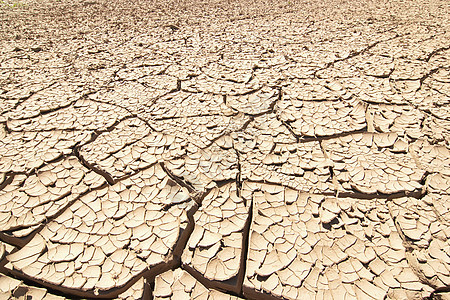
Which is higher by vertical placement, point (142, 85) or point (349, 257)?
Answer: point (142, 85)

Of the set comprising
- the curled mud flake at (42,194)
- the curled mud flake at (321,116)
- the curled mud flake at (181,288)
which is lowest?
the curled mud flake at (181,288)

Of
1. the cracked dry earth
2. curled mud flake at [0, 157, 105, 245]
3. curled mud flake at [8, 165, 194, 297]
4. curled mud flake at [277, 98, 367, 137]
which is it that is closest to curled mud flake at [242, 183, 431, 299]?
the cracked dry earth

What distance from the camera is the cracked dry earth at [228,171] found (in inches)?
37.9

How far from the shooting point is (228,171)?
137 cm

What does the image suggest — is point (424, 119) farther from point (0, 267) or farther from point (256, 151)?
point (0, 267)

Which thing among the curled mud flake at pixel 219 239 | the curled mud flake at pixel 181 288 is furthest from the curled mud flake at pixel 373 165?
the curled mud flake at pixel 181 288

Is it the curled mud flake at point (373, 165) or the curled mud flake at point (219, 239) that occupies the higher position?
the curled mud flake at point (373, 165)

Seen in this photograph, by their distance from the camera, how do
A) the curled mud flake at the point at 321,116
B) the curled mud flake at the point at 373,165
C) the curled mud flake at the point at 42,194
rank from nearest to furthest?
the curled mud flake at the point at 42,194
the curled mud flake at the point at 373,165
the curled mud flake at the point at 321,116

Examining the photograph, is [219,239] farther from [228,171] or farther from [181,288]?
[228,171]

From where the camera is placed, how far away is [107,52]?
277cm

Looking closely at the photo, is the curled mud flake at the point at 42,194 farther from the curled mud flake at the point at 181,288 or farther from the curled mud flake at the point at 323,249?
the curled mud flake at the point at 323,249

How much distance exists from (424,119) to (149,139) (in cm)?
167

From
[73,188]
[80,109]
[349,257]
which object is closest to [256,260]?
[349,257]

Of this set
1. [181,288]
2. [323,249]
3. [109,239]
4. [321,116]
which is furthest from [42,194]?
[321,116]
